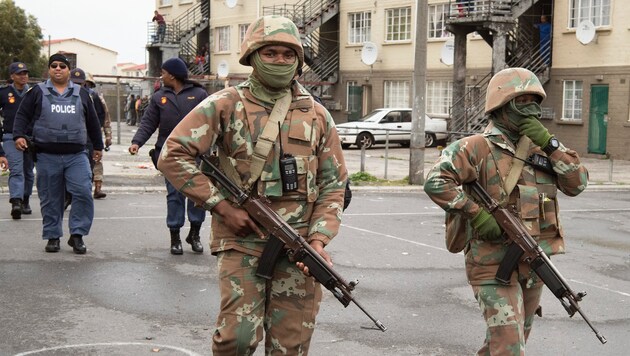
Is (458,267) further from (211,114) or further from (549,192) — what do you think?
(211,114)

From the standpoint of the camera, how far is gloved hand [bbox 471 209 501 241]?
4.91 m

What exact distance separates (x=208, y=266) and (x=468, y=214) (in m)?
4.69

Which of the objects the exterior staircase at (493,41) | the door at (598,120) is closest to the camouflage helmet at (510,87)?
the exterior staircase at (493,41)

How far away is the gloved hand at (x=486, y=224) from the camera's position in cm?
491

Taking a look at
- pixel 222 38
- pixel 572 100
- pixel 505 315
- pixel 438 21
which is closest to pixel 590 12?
pixel 572 100

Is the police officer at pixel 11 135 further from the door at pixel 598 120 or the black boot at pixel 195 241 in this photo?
the door at pixel 598 120

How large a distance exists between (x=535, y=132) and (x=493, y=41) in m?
27.4

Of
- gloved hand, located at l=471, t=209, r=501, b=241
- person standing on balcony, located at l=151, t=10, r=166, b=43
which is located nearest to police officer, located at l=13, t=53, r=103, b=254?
gloved hand, located at l=471, t=209, r=501, b=241

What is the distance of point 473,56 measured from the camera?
34844mm

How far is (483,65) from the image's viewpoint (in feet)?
113

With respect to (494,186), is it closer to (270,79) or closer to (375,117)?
(270,79)

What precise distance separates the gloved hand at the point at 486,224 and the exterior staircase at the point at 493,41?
1007 inches

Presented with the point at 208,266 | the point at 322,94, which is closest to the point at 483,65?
the point at 322,94

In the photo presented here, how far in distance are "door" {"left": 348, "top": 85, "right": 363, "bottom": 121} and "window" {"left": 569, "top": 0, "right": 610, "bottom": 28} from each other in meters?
11.7
